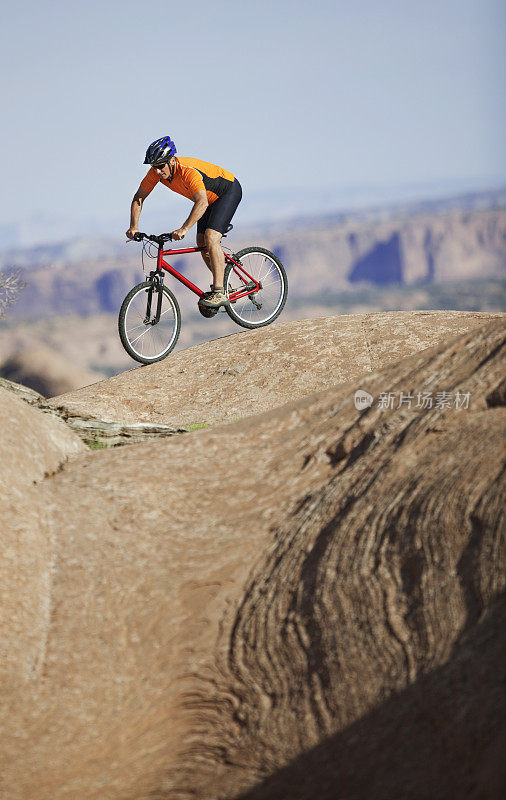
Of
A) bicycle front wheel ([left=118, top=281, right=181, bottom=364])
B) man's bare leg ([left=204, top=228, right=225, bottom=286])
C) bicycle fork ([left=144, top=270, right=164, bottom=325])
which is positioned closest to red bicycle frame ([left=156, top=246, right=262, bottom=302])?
bicycle fork ([left=144, top=270, right=164, bottom=325])

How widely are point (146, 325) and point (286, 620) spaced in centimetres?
893

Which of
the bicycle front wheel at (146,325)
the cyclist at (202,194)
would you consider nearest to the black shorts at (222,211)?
the cyclist at (202,194)

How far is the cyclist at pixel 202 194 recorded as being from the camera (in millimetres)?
13477

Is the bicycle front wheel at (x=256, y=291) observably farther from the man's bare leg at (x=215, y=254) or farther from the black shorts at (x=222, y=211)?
the black shorts at (x=222, y=211)

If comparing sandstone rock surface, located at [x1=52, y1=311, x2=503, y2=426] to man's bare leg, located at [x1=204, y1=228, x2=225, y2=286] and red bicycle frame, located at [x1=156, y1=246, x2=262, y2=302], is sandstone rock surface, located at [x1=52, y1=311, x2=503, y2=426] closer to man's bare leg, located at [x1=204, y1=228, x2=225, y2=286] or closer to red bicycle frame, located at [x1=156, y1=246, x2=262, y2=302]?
red bicycle frame, located at [x1=156, y1=246, x2=262, y2=302]

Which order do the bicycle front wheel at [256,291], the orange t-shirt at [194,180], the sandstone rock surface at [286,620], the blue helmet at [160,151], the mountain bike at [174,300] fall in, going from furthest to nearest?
the bicycle front wheel at [256,291] → the mountain bike at [174,300] → the orange t-shirt at [194,180] → the blue helmet at [160,151] → the sandstone rock surface at [286,620]

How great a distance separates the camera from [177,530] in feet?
25.3

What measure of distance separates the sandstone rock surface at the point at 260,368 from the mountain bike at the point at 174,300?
1.54 ft

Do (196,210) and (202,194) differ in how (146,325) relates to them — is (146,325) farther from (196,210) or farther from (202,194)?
(202,194)

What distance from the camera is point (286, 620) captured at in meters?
6.70

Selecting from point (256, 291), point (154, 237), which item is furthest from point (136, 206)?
point (256, 291)

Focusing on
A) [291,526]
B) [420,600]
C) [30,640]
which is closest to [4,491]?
[30,640]

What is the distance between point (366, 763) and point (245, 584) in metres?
1.94

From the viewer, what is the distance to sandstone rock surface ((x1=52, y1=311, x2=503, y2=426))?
14227 mm
